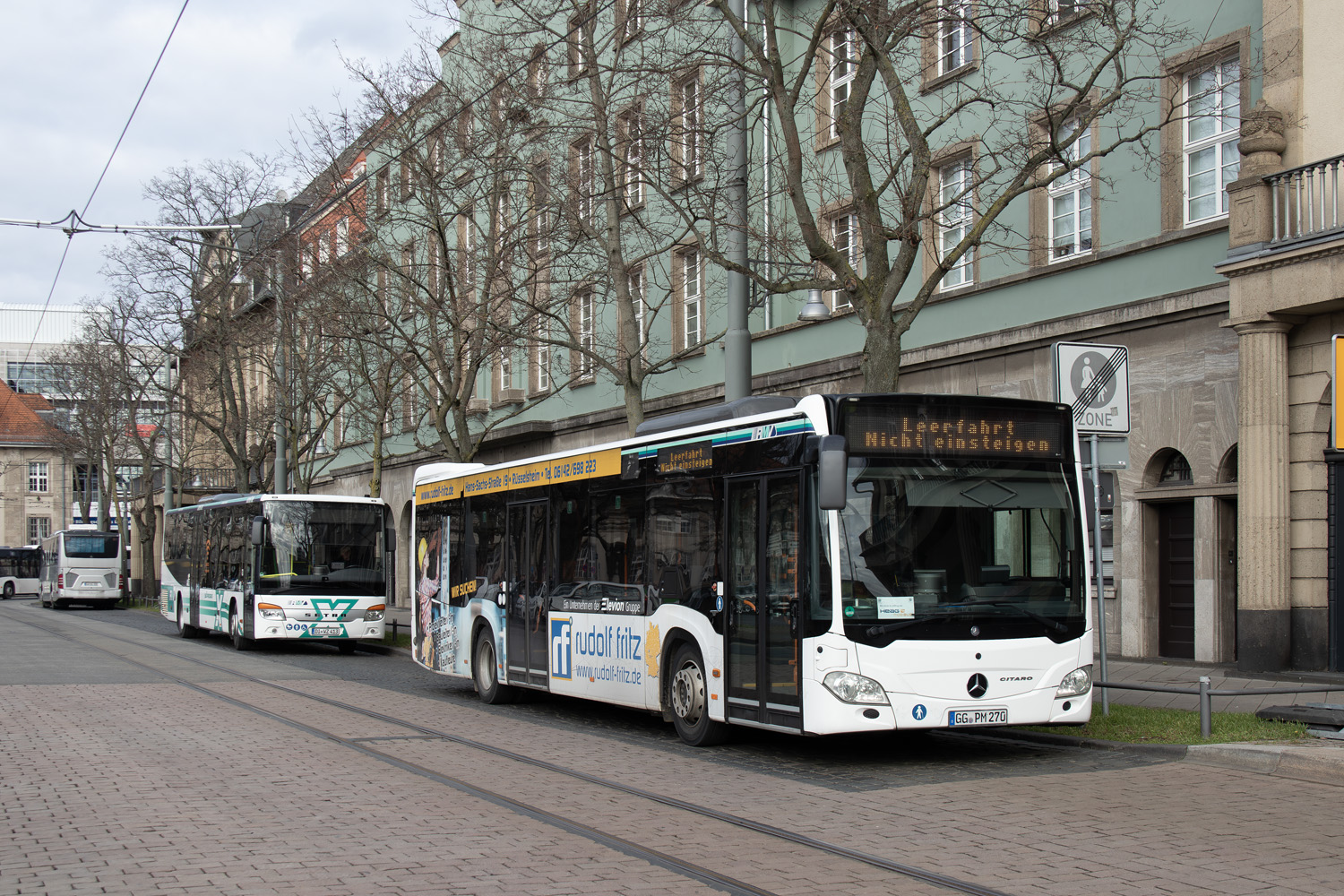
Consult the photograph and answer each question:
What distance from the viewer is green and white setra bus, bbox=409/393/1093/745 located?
1061 centimetres

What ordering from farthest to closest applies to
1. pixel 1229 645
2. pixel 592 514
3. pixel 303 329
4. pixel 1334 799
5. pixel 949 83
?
1. pixel 303 329
2. pixel 949 83
3. pixel 1229 645
4. pixel 592 514
5. pixel 1334 799

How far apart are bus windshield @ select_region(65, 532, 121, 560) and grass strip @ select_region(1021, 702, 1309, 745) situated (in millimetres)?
51669

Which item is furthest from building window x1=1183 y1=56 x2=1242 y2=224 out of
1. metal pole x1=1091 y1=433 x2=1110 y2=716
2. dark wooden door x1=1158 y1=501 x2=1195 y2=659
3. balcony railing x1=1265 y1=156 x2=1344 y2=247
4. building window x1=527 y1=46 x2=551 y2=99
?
building window x1=527 y1=46 x2=551 y2=99

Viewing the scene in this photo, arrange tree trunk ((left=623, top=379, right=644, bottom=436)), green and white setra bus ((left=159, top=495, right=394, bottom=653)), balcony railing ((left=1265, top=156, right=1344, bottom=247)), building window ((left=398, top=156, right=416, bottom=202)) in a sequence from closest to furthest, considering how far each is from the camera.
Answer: balcony railing ((left=1265, top=156, right=1344, bottom=247)) → tree trunk ((left=623, top=379, right=644, bottom=436)) → building window ((left=398, top=156, right=416, bottom=202)) → green and white setra bus ((left=159, top=495, right=394, bottom=653))

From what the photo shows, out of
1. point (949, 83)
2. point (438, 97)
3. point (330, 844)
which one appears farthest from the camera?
point (438, 97)

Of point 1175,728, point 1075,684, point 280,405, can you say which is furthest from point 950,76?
point 280,405

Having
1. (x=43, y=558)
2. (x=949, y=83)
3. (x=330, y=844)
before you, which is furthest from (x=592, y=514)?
(x=43, y=558)

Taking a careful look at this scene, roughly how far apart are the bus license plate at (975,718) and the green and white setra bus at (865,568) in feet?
0.07

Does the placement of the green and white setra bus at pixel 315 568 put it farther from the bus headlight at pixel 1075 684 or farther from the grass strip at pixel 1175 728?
the bus headlight at pixel 1075 684

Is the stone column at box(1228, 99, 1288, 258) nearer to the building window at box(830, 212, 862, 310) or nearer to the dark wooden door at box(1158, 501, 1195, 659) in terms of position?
the dark wooden door at box(1158, 501, 1195, 659)

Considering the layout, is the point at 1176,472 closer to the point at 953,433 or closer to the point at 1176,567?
the point at 1176,567

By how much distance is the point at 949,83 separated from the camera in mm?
22656

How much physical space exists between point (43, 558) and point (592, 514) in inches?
2207

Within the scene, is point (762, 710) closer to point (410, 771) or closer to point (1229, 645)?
point (410, 771)
